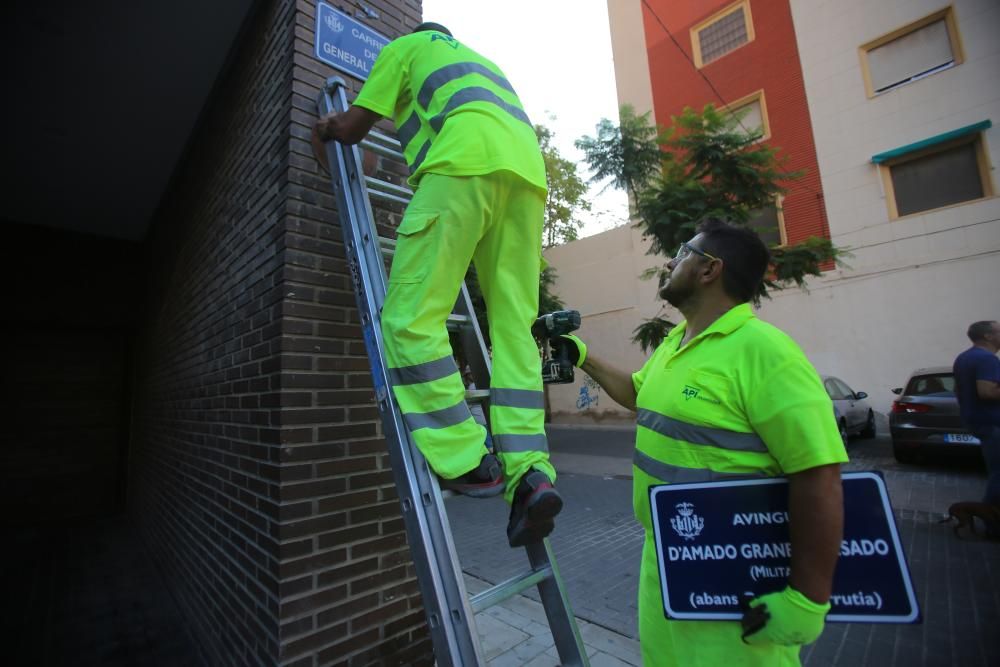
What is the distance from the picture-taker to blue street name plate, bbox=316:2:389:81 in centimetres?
271

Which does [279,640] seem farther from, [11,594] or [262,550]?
[11,594]

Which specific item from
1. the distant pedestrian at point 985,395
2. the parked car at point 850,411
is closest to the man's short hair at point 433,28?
the distant pedestrian at point 985,395

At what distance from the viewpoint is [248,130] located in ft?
10.3

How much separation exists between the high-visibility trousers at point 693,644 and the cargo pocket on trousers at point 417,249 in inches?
44.8

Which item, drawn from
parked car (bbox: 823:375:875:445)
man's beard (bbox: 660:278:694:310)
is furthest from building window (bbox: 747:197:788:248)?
man's beard (bbox: 660:278:694:310)

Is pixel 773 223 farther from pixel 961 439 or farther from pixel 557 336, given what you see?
pixel 557 336

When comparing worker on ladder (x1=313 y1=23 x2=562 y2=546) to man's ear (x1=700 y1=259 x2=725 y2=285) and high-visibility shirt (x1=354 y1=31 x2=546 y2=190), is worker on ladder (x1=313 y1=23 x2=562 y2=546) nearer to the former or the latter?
high-visibility shirt (x1=354 y1=31 x2=546 y2=190)

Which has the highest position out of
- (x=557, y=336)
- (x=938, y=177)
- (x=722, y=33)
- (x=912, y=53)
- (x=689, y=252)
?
(x=722, y=33)

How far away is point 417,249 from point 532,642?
2596 mm

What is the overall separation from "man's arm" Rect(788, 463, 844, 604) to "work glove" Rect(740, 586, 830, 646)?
25 mm

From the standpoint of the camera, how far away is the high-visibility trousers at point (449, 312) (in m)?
1.52

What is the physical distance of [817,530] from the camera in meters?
1.09

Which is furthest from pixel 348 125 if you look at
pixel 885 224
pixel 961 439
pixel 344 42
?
pixel 885 224

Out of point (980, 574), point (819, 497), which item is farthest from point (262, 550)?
point (980, 574)
